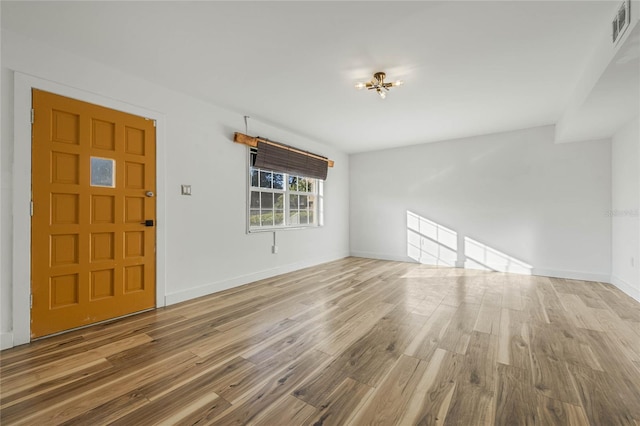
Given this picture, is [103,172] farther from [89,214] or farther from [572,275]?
[572,275]

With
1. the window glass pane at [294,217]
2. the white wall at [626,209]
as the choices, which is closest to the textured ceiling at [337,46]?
the white wall at [626,209]

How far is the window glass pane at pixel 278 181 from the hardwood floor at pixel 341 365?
6.92 feet

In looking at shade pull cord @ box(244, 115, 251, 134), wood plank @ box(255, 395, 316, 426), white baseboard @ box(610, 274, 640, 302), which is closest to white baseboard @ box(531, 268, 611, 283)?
white baseboard @ box(610, 274, 640, 302)

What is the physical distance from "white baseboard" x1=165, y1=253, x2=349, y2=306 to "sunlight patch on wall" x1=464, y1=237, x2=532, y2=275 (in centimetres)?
293

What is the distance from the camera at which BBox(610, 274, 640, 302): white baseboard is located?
3213 millimetres

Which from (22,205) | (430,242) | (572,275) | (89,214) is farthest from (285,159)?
(572,275)

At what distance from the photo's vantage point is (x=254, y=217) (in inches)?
167

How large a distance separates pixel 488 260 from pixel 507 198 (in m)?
1.16

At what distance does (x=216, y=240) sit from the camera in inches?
142

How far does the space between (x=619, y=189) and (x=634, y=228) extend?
0.76 metres

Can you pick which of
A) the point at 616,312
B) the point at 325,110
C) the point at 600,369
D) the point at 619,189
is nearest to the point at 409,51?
the point at 325,110

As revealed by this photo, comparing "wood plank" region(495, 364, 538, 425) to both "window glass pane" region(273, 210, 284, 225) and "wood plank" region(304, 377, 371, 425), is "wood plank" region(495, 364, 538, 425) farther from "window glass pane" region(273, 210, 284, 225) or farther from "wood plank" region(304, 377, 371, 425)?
"window glass pane" region(273, 210, 284, 225)

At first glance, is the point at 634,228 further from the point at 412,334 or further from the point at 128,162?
the point at 128,162

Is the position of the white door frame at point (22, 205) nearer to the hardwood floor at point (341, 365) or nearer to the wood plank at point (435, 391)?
the hardwood floor at point (341, 365)
